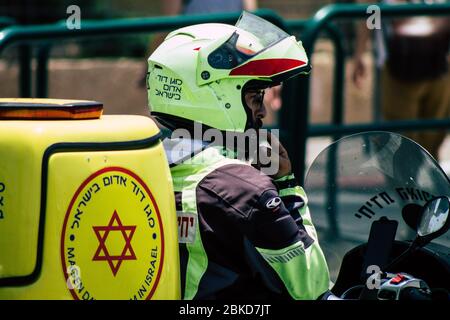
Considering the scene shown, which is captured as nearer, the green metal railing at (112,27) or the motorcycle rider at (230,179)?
the motorcycle rider at (230,179)

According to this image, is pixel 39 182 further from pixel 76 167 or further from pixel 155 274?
pixel 155 274

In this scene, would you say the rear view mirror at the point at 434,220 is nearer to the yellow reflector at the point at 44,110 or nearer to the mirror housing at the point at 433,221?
the mirror housing at the point at 433,221

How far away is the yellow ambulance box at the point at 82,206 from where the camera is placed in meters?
2.70

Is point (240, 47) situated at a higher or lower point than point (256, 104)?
higher

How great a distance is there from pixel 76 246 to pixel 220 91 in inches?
31.0

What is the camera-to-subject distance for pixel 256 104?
3.46 metres

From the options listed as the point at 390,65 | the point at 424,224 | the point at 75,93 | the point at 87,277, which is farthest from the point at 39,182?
the point at 75,93

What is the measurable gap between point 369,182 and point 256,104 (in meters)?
0.43

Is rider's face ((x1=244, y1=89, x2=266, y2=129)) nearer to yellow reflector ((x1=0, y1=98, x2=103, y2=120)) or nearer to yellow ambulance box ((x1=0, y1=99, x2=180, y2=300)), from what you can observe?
yellow ambulance box ((x1=0, y1=99, x2=180, y2=300))

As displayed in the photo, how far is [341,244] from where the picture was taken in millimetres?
3590

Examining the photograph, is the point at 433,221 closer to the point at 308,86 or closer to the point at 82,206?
the point at 82,206

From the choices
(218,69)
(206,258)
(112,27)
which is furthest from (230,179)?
(112,27)

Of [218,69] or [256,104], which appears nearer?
[218,69]

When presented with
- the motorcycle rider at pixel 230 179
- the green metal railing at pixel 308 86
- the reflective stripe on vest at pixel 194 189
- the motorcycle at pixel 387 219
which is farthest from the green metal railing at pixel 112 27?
the reflective stripe on vest at pixel 194 189
